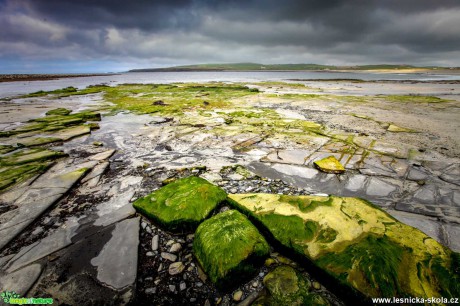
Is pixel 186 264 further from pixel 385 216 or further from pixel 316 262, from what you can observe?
pixel 385 216

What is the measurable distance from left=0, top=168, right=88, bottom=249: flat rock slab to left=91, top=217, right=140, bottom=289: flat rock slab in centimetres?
150

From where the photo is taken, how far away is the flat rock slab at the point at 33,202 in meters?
3.34

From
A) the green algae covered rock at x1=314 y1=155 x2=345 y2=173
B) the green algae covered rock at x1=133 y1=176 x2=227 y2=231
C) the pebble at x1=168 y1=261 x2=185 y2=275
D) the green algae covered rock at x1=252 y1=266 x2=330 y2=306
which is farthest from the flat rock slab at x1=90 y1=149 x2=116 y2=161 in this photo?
the green algae covered rock at x1=314 y1=155 x2=345 y2=173

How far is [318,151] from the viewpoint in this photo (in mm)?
6441

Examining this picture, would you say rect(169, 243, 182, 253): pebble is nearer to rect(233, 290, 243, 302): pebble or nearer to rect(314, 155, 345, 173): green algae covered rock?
rect(233, 290, 243, 302): pebble

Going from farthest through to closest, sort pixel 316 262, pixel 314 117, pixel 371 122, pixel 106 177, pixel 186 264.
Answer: pixel 314 117 → pixel 371 122 → pixel 106 177 → pixel 186 264 → pixel 316 262

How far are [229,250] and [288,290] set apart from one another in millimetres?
722

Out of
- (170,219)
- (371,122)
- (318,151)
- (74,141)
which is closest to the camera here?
(170,219)

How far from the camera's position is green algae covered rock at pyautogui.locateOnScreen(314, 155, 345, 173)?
16.8 ft

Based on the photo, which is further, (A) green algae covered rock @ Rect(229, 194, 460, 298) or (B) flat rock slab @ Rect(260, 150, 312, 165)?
(B) flat rock slab @ Rect(260, 150, 312, 165)

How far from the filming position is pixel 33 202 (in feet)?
13.1

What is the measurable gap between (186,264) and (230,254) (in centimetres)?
69

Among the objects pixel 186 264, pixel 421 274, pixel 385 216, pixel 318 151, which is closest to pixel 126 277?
pixel 186 264

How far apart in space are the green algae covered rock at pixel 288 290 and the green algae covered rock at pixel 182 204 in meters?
1.33
